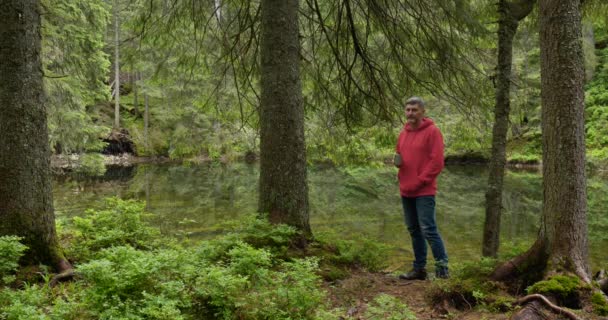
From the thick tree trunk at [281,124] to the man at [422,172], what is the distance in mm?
1206

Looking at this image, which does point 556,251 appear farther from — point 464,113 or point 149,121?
point 149,121

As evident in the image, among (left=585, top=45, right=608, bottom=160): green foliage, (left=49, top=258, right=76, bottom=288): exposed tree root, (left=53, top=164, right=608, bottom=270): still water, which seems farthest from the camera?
(left=585, top=45, right=608, bottom=160): green foliage

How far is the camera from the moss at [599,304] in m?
3.07

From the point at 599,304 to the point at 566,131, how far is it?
1.25 metres

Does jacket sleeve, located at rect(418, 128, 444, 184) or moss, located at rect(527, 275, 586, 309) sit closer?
moss, located at rect(527, 275, 586, 309)

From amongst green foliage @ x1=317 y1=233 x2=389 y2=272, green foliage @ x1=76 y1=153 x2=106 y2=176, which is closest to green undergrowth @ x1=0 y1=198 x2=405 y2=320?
green foliage @ x1=317 y1=233 x2=389 y2=272

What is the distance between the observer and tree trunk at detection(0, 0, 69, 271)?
12.7 feet

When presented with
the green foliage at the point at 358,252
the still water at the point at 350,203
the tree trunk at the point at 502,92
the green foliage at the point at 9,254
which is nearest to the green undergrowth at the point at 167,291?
the green foliage at the point at 9,254

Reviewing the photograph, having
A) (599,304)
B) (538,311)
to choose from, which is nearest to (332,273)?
(538,311)

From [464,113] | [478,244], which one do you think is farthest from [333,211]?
[464,113]

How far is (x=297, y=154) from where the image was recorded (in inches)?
205

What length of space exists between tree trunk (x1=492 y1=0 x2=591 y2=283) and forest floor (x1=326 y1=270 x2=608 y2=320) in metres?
0.52

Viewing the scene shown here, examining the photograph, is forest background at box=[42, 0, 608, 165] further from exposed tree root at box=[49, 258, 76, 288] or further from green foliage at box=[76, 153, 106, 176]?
green foliage at box=[76, 153, 106, 176]

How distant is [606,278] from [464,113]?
3.49m
